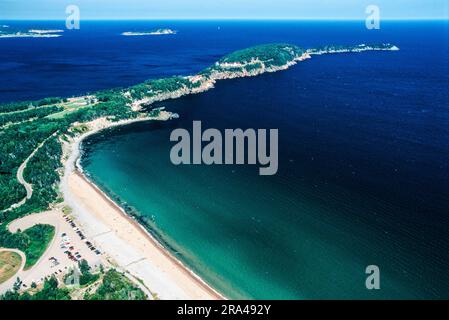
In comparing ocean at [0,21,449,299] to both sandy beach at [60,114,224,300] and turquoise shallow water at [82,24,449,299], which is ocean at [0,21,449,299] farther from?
sandy beach at [60,114,224,300]

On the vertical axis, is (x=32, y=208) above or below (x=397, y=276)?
above

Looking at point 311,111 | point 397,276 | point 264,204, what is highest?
point 311,111

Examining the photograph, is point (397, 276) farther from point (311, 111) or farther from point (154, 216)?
point (311, 111)

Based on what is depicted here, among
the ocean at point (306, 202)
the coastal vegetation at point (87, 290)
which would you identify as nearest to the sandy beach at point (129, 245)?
the ocean at point (306, 202)

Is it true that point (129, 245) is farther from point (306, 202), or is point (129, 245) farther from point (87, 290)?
point (306, 202)
